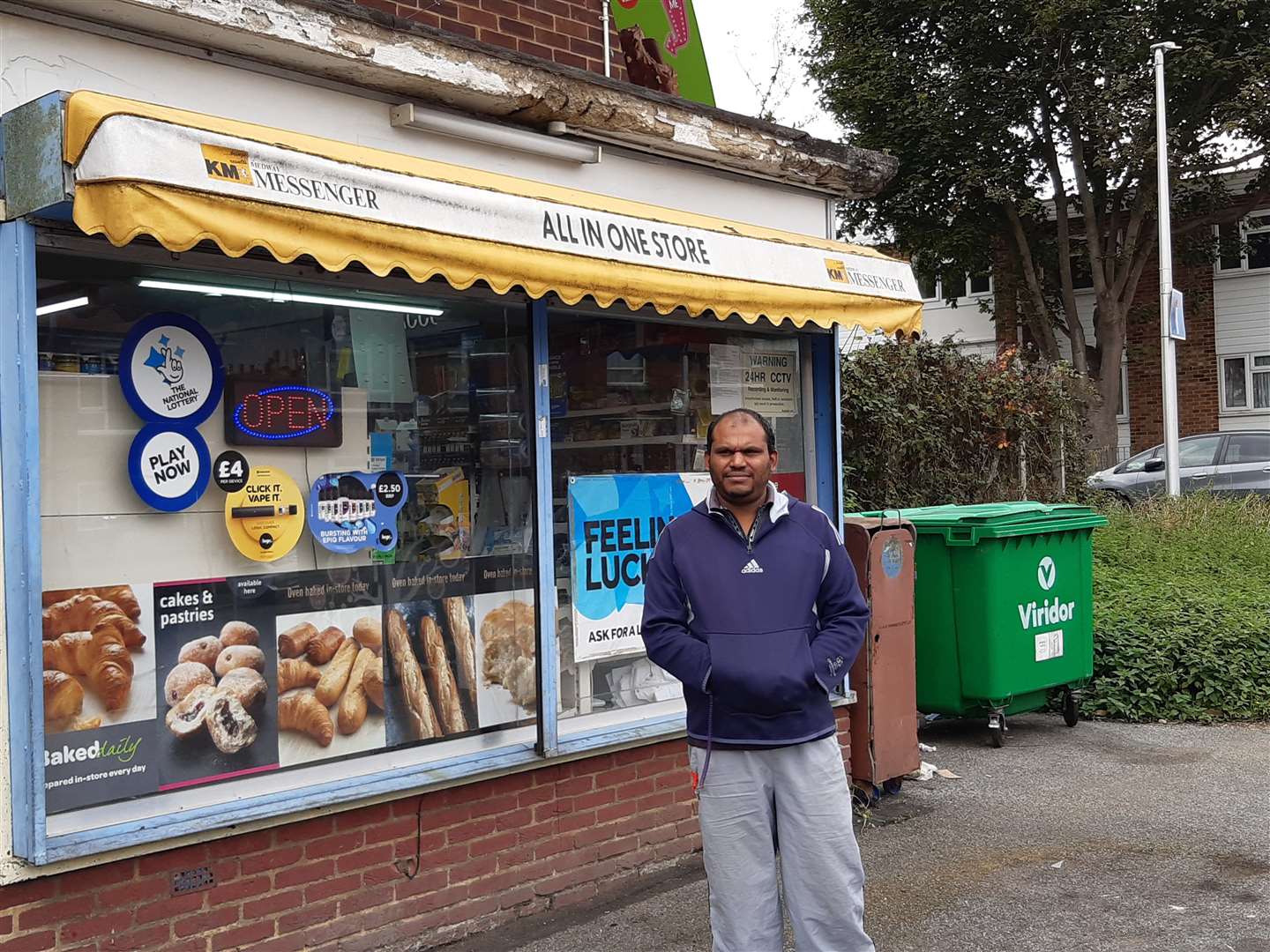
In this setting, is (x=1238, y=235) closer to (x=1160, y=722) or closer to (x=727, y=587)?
(x=1160, y=722)

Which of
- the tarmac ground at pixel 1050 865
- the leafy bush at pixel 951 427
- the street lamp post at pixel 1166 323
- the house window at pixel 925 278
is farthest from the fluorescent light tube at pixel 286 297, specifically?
the house window at pixel 925 278

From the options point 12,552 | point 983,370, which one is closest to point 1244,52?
point 983,370

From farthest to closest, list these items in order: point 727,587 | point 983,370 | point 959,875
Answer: point 983,370 < point 959,875 < point 727,587

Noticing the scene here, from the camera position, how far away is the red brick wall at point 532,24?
18.0 feet

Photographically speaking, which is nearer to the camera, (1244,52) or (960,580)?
(960,580)

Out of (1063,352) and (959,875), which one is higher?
(1063,352)

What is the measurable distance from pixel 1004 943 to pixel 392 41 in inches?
156

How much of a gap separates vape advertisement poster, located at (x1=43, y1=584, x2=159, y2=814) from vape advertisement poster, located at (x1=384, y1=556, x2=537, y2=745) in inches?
38.6

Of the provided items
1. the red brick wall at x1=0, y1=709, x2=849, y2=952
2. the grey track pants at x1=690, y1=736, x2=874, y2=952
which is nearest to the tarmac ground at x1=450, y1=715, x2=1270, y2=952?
the red brick wall at x1=0, y1=709, x2=849, y2=952

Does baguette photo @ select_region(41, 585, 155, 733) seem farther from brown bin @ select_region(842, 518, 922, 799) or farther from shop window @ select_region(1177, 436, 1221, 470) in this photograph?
shop window @ select_region(1177, 436, 1221, 470)

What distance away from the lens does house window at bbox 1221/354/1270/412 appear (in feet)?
90.0

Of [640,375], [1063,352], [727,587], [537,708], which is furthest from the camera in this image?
[1063,352]

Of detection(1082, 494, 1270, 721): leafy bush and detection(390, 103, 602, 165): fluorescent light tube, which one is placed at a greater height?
detection(390, 103, 602, 165): fluorescent light tube

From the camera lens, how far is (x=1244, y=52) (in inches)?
854
